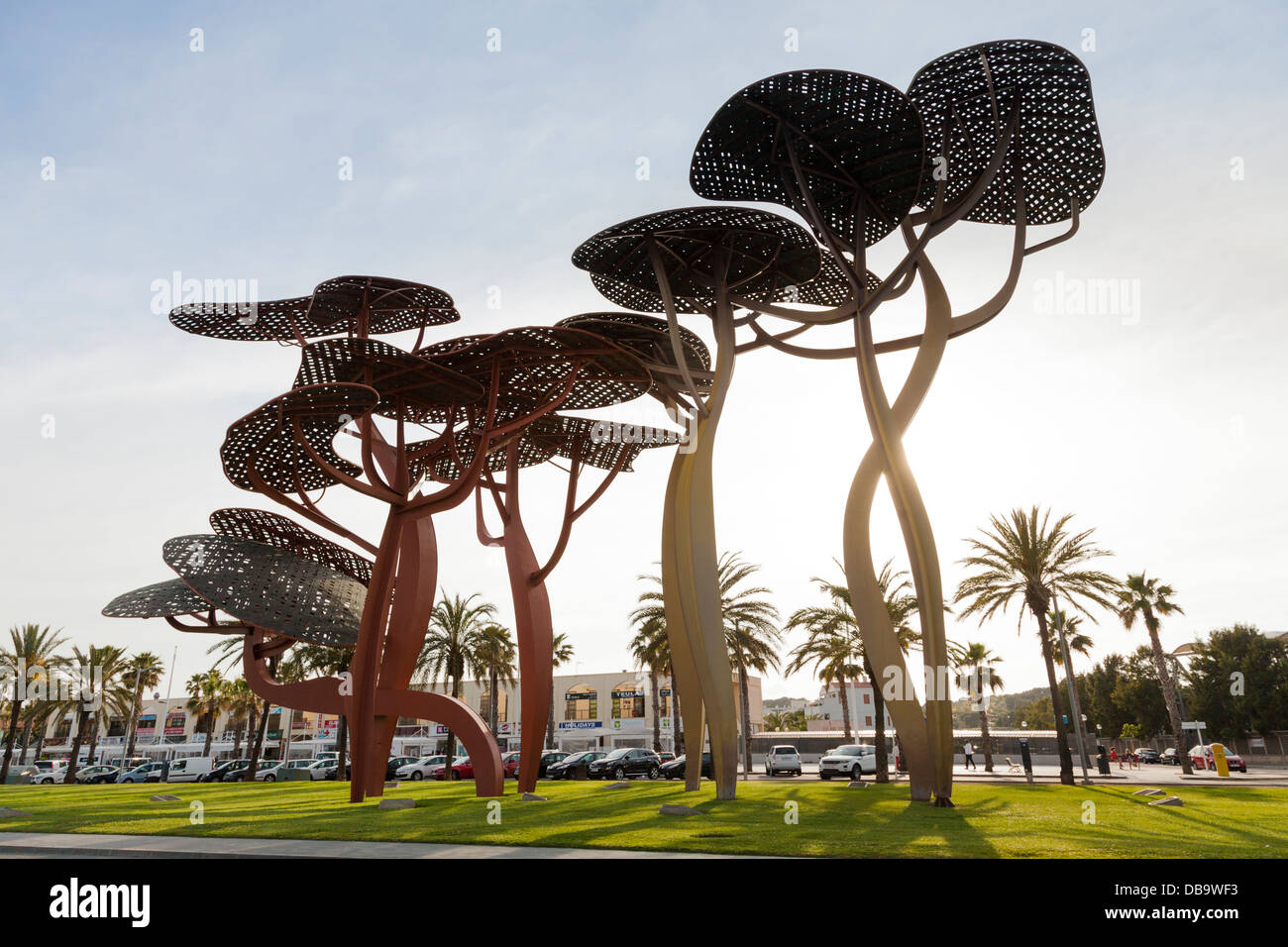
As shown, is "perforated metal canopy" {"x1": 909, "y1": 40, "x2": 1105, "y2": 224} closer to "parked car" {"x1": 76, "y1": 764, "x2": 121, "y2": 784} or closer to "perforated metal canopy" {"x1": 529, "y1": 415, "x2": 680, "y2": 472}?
"perforated metal canopy" {"x1": 529, "y1": 415, "x2": 680, "y2": 472}

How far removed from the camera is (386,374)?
22.5 m

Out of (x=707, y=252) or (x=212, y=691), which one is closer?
(x=707, y=252)

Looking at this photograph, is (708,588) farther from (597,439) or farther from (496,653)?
(496,653)

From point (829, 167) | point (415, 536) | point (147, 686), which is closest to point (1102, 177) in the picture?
point (829, 167)

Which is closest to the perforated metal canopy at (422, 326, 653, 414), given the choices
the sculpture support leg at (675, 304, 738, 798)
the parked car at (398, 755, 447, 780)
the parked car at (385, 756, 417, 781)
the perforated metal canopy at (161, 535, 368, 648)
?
the sculpture support leg at (675, 304, 738, 798)

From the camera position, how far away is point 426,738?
85438mm

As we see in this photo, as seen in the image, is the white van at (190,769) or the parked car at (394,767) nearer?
the parked car at (394,767)

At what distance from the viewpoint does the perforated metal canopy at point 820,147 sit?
59.9ft

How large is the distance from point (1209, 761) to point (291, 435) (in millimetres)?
49402

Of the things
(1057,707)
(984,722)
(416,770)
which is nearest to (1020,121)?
(1057,707)

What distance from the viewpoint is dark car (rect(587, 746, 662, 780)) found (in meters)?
37.5

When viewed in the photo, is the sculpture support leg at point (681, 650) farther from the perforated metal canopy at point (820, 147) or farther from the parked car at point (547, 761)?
the parked car at point (547, 761)

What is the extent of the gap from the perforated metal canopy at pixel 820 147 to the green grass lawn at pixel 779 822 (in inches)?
537

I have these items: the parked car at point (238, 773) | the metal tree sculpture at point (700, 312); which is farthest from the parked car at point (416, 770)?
the metal tree sculpture at point (700, 312)
